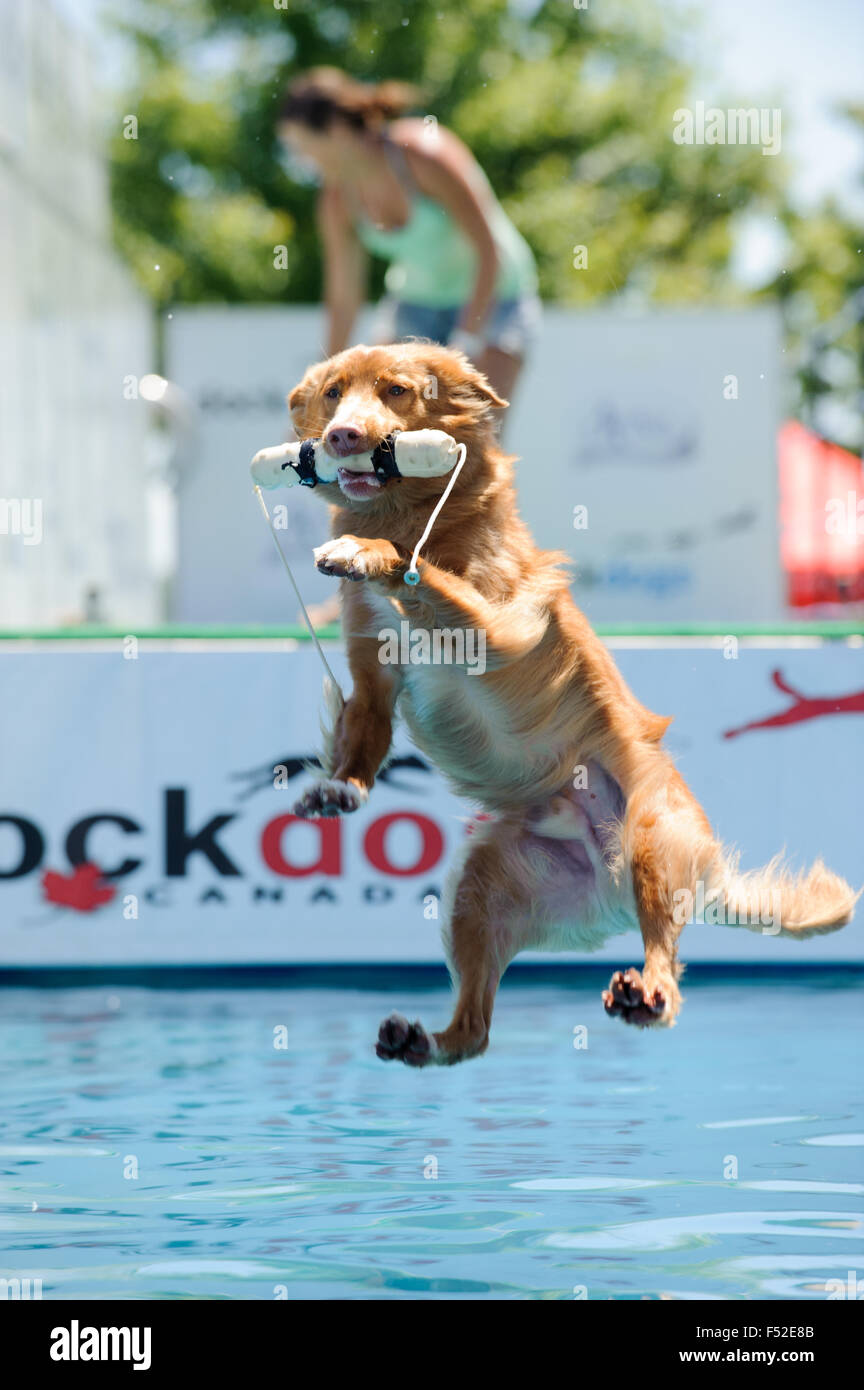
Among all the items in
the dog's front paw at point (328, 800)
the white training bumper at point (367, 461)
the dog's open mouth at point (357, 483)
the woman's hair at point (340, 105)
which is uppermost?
the woman's hair at point (340, 105)

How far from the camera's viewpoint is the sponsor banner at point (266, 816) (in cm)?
608

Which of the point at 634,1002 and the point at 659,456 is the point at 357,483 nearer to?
the point at 634,1002

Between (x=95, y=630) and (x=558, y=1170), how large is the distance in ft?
10.2

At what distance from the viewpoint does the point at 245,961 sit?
6.10 m

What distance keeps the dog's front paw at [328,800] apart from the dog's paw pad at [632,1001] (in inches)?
24.5

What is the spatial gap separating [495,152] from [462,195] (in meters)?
22.8

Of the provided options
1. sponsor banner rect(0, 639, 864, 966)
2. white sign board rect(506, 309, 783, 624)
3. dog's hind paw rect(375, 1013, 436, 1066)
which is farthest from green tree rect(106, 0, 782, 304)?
dog's hind paw rect(375, 1013, 436, 1066)

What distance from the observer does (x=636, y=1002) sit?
3.32 m

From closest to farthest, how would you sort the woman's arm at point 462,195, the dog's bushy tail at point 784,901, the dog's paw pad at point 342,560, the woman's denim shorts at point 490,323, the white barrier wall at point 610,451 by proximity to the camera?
the dog's paw pad at point 342,560 < the dog's bushy tail at point 784,901 < the woman's arm at point 462,195 < the woman's denim shorts at point 490,323 < the white barrier wall at point 610,451

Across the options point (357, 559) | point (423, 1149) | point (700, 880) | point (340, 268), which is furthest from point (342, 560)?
point (340, 268)

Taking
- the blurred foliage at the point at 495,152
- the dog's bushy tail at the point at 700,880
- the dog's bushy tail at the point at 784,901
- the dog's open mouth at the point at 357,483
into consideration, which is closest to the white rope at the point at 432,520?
the dog's open mouth at the point at 357,483

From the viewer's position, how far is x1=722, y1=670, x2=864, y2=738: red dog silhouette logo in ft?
20.0

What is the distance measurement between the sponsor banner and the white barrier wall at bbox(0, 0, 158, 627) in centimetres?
160

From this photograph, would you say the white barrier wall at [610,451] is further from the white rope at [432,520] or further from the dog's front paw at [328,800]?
the dog's front paw at [328,800]
